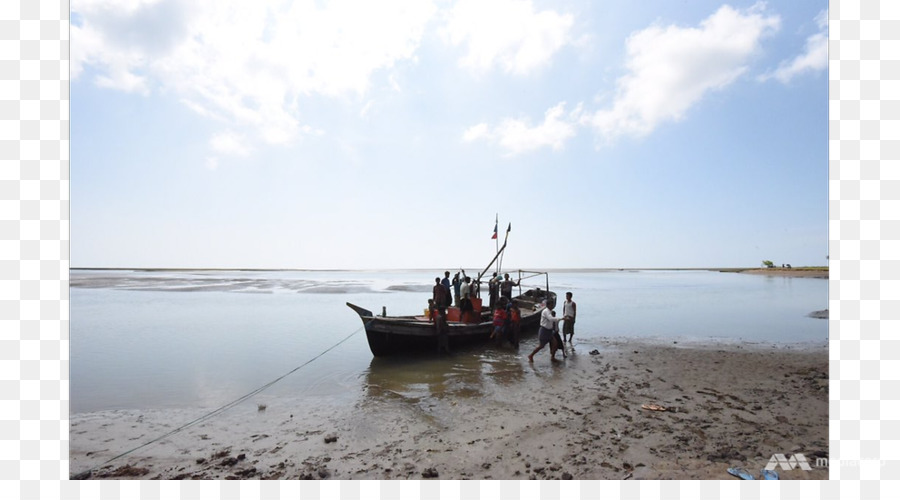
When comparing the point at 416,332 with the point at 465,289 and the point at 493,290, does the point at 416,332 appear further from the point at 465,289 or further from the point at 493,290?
the point at 493,290

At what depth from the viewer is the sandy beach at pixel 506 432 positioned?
17.4ft

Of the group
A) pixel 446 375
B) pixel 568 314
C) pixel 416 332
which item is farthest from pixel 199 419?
pixel 568 314

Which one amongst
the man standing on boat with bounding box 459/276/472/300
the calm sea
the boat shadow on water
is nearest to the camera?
the boat shadow on water

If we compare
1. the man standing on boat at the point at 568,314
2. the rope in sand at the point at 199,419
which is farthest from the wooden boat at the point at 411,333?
the man standing on boat at the point at 568,314

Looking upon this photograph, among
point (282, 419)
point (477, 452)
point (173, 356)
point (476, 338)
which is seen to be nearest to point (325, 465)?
point (477, 452)

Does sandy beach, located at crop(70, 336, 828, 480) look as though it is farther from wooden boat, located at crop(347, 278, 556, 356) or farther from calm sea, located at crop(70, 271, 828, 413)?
wooden boat, located at crop(347, 278, 556, 356)

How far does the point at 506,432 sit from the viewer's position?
6.52 meters

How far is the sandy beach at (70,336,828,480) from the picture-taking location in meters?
5.31

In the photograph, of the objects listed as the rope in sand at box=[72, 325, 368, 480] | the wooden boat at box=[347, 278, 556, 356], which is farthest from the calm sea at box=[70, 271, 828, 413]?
the wooden boat at box=[347, 278, 556, 356]

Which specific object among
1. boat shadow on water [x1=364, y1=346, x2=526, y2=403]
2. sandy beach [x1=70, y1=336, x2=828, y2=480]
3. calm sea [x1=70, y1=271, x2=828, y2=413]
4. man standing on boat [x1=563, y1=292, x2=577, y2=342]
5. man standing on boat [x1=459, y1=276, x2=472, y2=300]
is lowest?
calm sea [x1=70, y1=271, x2=828, y2=413]

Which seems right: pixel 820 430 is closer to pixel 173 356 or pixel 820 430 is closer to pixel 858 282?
pixel 858 282

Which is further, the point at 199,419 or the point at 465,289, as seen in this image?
the point at 465,289

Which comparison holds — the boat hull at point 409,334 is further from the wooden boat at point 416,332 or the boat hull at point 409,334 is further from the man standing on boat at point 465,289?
the man standing on boat at point 465,289

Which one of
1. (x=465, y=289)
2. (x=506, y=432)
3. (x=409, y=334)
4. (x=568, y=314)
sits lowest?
(x=506, y=432)
